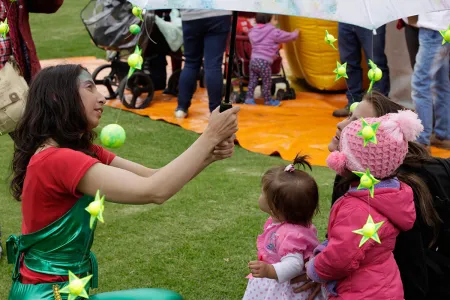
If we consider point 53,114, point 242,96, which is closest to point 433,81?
point 242,96

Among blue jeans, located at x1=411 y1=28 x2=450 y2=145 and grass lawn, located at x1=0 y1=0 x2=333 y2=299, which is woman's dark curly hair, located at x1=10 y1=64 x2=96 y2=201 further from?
blue jeans, located at x1=411 y1=28 x2=450 y2=145

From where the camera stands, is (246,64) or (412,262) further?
(246,64)

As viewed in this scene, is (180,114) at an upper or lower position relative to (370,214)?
lower

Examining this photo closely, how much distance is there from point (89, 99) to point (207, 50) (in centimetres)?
404

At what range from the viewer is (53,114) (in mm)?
2475

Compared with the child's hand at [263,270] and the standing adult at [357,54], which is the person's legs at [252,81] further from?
the child's hand at [263,270]

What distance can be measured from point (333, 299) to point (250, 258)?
1.23 m

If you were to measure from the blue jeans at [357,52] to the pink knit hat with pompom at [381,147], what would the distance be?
13.3 ft

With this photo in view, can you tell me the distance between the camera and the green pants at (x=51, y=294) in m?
2.47

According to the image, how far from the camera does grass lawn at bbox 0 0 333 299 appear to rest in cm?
364

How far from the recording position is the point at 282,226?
279cm

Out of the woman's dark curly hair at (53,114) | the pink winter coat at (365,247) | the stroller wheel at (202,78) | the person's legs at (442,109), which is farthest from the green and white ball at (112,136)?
the stroller wheel at (202,78)

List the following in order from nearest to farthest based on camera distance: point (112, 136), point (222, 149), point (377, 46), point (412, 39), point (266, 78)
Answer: point (112, 136)
point (222, 149)
point (412, 39)
point (377, 46)
point (266, 78)

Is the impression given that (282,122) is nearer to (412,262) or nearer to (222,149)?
(412,262)
